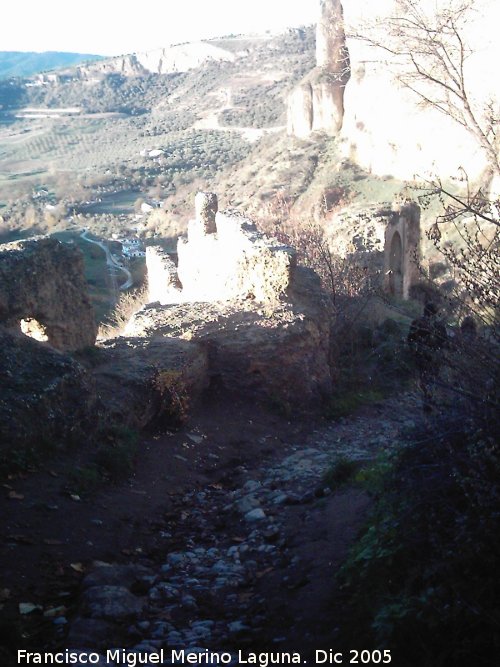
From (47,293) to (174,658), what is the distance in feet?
19.9

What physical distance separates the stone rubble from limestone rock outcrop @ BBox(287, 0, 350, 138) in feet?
144

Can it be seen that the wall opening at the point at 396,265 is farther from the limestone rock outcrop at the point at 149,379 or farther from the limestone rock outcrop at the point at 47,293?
the limestone rock outcrop at the point at 149,379

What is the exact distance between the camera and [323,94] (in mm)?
48094

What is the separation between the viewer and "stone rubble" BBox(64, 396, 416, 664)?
3791 millimetres

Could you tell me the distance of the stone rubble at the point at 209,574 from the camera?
3791mm

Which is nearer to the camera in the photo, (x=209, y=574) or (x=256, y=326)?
(x=209, y=574)

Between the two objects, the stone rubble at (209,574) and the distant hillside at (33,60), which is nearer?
the stone rubble at (209,574)

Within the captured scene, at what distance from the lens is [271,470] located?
718 cm

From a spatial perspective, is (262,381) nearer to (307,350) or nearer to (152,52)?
(307,350)

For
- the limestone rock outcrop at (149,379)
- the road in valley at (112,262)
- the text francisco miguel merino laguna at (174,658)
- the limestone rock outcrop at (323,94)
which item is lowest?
the text francisco miguel merino laguna at (174,658)

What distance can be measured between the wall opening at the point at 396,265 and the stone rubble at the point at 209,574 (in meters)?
12.2

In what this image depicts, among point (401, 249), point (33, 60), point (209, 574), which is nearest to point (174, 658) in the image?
point (209, 574)

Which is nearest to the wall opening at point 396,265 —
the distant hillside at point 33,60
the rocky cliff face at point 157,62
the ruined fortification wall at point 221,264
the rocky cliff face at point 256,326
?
the ruined fortification wall at point 221,264

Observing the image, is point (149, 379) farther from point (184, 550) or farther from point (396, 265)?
point (396, 265)
